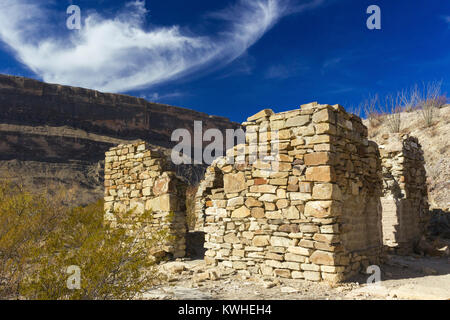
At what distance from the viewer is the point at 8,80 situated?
130 feet

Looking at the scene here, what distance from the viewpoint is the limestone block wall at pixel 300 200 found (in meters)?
5.30

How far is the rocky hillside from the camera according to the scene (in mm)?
14522

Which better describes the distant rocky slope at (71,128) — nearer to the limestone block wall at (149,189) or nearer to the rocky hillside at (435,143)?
the rocky hillside at (435,143)

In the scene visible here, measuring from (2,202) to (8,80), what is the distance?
42.9m

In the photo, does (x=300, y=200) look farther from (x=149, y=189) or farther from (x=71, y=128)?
(x=71, y=128)

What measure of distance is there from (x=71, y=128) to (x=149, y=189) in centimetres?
3847

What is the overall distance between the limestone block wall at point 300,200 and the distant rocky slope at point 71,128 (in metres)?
22.2

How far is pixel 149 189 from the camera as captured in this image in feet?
27.3

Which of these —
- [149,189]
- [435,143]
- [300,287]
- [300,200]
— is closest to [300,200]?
[300,200]

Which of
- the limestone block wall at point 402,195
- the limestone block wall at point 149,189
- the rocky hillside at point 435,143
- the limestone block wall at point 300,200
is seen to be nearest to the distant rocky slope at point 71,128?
the rocky hillside at point 435,143

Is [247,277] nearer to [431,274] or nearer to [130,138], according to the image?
[431,274]

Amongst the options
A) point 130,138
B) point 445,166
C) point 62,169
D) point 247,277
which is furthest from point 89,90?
point 247,277

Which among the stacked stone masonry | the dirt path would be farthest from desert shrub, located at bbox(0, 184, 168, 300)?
the stacked stone masonry

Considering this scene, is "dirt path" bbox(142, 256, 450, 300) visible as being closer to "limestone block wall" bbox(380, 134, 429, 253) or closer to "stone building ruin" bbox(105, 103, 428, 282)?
"stone building ruin" bbox(105, 103, 428, 282)
